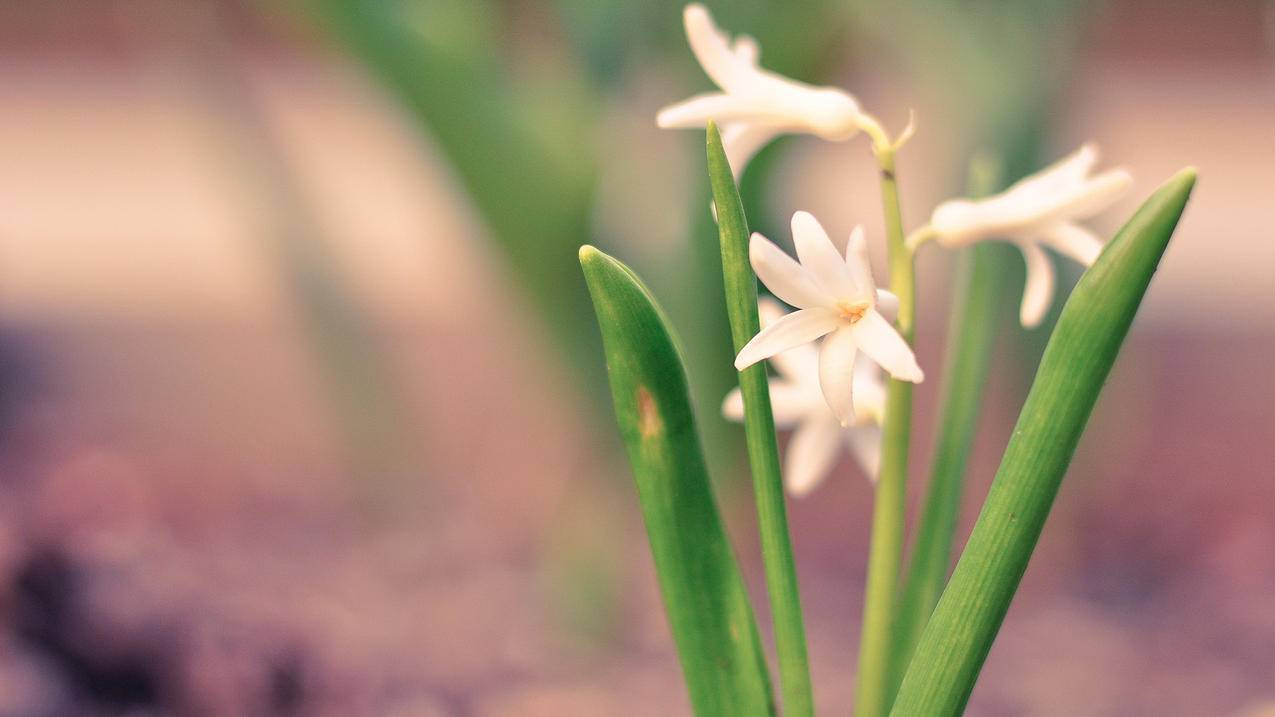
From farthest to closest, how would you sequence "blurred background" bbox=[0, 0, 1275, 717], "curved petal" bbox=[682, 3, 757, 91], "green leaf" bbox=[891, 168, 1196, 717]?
"blurred background" bbox=[0, 0, 1275, 717], "curved petal" bbox=[682, 3, 757, 91], "green leaf" bbox=[891, 168, 1196, 717]

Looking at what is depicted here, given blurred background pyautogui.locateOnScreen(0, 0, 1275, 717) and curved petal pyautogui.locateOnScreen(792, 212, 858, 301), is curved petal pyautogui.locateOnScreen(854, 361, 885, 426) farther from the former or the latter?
blurred background pyautogui.locateOnScreen(0, 0, 1275, 717)

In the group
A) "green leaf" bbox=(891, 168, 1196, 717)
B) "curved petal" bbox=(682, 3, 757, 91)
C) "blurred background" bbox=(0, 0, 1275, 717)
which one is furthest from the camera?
"blurred background" bbox=(0, 0, 1275, 717)

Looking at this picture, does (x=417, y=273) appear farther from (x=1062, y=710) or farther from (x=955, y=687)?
(x=955, y=687)

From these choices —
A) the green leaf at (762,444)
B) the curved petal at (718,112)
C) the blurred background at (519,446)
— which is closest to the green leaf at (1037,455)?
the green leaf at (762,444)

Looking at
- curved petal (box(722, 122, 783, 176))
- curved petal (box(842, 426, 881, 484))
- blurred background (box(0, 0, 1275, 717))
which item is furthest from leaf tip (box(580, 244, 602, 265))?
blurred background (box(0, 0, 1275, 717))

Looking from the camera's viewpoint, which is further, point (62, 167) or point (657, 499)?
point (62, 167)

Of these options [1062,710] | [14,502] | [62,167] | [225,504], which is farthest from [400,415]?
[62,167]
